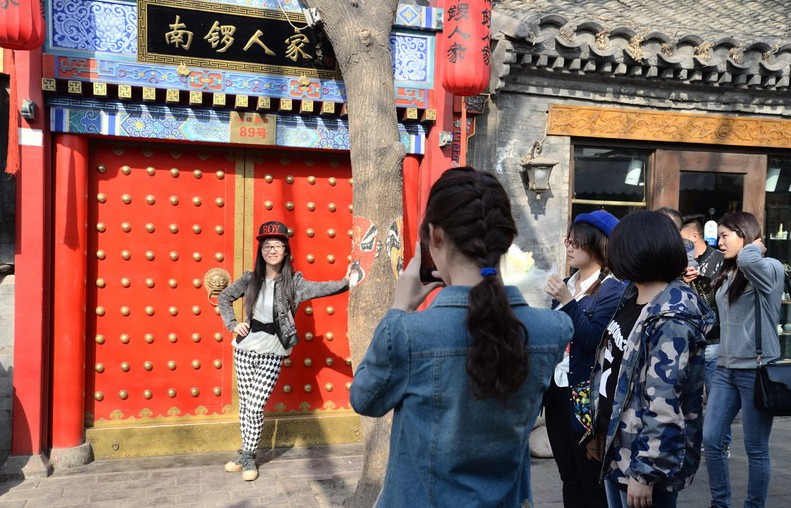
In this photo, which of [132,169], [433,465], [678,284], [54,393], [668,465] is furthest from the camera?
[132,169]

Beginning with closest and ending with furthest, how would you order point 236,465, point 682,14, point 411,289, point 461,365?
point 461,365, point 411,289, point 236,465, point 682,14

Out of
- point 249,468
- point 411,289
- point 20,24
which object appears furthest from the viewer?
point 249,468

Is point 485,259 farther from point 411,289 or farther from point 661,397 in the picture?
point 661,397

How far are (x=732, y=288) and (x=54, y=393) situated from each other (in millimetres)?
5100

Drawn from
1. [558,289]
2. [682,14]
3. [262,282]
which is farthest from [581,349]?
[682,14]

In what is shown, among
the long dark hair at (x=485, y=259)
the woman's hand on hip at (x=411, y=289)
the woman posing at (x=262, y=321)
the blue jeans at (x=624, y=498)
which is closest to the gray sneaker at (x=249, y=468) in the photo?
the woman posing at (x=262, y=321)

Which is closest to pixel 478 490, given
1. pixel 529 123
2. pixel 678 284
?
pixel 678 284

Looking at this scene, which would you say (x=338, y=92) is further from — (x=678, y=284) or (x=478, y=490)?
(x=478, y=490)

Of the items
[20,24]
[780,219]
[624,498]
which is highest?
[20,24]

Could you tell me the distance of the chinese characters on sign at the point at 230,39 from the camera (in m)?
5.57

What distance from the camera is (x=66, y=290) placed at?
5.54m

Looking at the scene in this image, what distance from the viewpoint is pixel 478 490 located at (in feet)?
6.14

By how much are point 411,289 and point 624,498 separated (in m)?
1.48

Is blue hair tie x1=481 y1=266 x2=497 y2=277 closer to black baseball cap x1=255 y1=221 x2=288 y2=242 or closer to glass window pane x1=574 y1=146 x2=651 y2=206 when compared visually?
black baseball cap x1=255 y1=221 x2=288 y2=242
